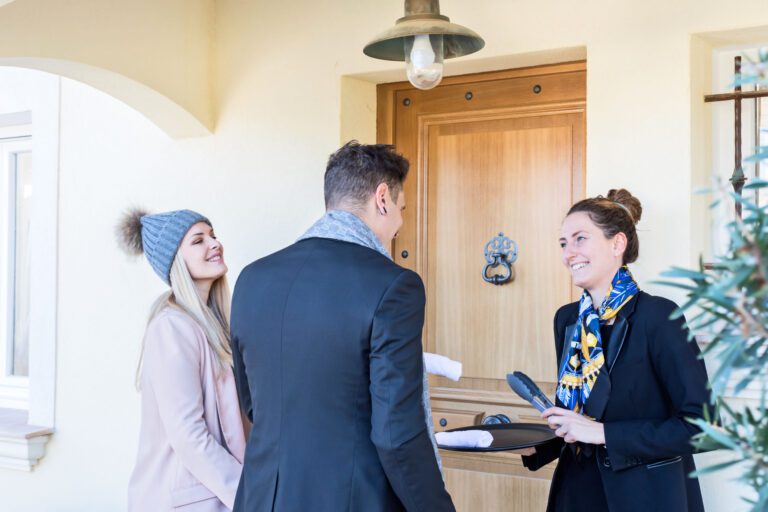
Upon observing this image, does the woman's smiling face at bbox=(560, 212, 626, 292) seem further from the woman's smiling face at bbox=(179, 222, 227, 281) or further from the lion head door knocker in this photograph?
the lion head door knocker

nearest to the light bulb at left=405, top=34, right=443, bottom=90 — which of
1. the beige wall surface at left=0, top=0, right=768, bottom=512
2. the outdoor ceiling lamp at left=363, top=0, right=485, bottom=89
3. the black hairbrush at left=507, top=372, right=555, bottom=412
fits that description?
the outdoor ceiling lamp at left=363, top=0, right=485, bottom=89

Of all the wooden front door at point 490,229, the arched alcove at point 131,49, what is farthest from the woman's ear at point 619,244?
the arched alcove at point 131,49

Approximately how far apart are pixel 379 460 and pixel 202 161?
2483 mm

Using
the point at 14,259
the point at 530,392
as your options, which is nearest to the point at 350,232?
the point at 530,392

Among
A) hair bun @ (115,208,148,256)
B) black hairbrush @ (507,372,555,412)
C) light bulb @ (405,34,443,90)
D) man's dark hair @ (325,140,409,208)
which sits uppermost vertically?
light bulb @ (405,34,443,90)

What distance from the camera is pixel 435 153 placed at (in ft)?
12.0

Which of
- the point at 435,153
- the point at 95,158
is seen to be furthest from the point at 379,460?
the point at 95,158

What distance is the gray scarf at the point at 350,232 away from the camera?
189 centimetres

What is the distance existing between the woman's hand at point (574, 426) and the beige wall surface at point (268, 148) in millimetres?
909

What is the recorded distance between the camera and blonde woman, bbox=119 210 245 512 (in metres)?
2.38

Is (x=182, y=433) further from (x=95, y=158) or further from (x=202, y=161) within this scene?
(x=95, y=158)

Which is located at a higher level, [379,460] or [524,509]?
[379,460]

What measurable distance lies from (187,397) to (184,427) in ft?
0.26

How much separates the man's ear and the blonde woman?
2.52 ft
